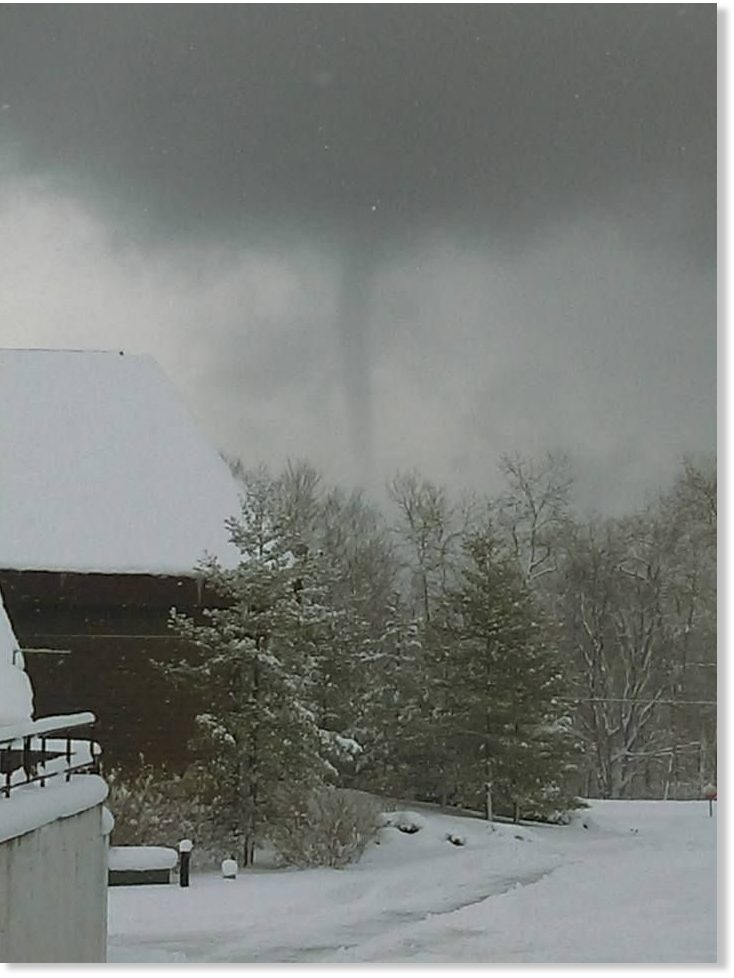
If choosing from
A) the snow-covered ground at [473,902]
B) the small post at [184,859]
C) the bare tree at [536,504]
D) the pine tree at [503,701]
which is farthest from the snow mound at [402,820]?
the bare tree at [536,504]

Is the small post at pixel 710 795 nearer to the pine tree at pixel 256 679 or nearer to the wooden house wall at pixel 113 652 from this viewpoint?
the pine tree at pixel 256 679

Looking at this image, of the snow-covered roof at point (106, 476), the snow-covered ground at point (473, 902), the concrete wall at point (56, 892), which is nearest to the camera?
the concrete wall at point (56, 892)

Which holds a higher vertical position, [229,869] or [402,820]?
[402,820]

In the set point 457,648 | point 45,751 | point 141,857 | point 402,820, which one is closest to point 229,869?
point 141,857

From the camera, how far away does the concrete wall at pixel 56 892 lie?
10.6 feet

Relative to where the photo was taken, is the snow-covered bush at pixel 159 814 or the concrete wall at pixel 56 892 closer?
the concrete wall at pixel 56 892

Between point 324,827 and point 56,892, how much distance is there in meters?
0.68

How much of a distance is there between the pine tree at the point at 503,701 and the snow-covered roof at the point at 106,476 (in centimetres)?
66

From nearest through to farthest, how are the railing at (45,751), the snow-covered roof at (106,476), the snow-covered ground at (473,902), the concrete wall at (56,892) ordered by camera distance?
1. the concrete wall at (56,892)
2. the railing at (45,751)
3. the snow-covered ground at (473,902)
4. the snow-covered roof at (106,476)

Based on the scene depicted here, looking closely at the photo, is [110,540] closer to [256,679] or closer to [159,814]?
[256,679]

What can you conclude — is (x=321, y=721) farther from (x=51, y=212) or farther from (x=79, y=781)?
(x=51, y=212)

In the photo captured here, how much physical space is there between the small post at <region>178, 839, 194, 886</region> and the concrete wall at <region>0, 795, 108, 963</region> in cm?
19

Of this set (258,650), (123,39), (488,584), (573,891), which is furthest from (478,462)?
(123,39)

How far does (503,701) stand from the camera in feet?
12.0
